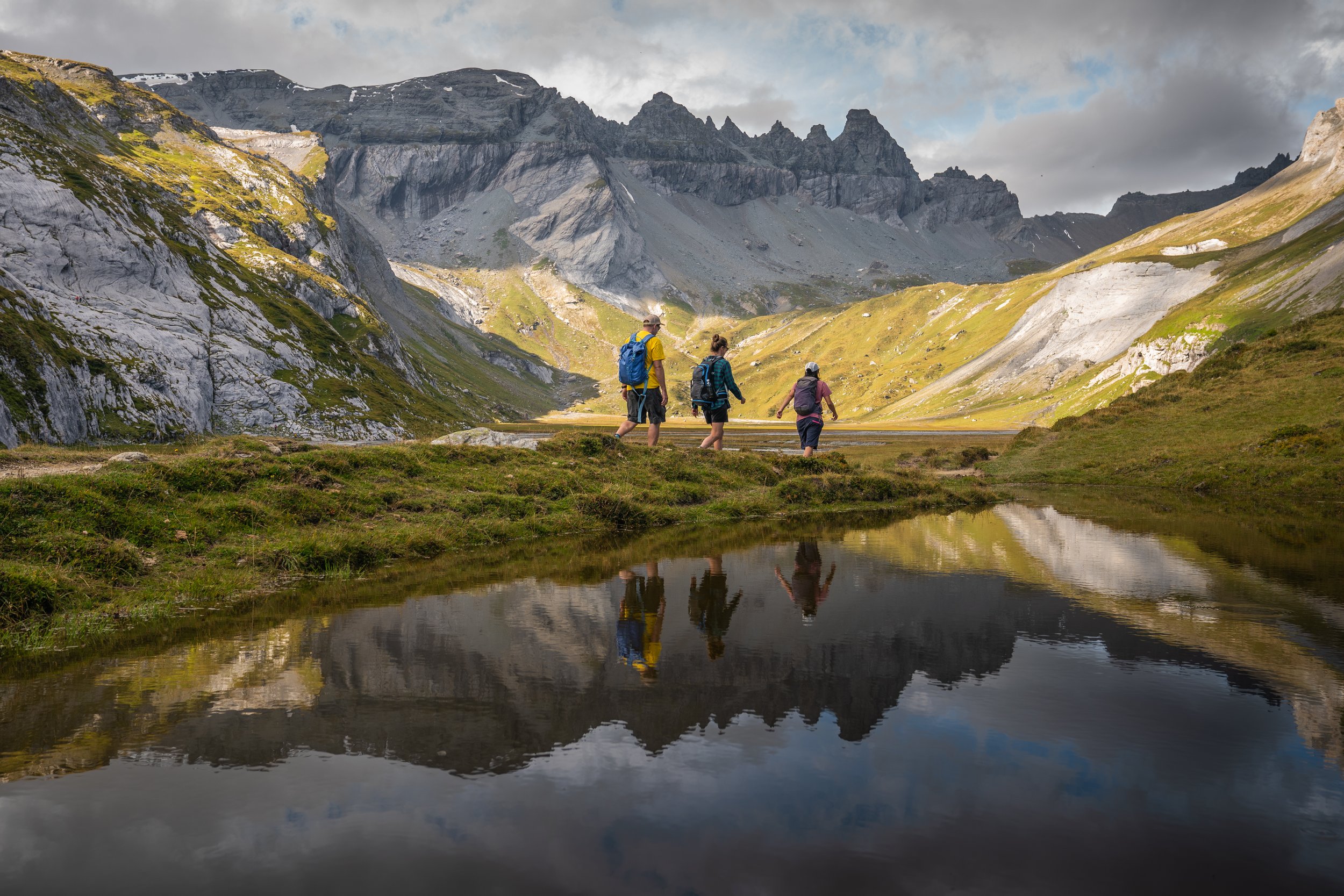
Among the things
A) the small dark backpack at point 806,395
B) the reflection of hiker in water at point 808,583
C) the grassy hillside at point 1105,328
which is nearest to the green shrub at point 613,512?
the reflection of hiker in water at point 808,583

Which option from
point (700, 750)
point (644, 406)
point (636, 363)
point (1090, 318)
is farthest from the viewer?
point (1090, 318)

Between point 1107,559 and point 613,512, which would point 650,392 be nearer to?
point 613,512

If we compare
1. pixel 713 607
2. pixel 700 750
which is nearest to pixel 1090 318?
pixel 713 607

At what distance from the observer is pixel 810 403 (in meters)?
21.2

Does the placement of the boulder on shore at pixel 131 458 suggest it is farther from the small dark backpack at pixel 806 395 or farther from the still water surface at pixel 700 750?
the small dark backpack at pixel 806 395

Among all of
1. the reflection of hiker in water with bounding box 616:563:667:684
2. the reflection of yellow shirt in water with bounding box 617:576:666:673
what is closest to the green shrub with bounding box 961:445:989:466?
the reflection of hiker in water with bounding box 616:563:667:684

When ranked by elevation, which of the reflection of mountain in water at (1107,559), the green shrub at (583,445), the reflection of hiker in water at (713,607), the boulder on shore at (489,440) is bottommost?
the reflection of mountain in water at (1107,559)

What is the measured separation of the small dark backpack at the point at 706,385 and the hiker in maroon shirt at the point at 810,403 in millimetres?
1910

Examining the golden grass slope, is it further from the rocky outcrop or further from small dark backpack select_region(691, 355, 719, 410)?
the rocky outcrop

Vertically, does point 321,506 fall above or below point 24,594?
above

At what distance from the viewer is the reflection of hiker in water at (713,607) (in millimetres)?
7152

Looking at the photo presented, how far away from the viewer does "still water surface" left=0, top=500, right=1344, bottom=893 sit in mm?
3523

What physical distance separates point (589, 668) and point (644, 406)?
13650 millimetres

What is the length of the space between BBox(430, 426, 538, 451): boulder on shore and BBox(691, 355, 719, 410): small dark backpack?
4.69 meters
